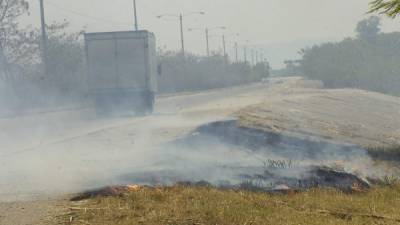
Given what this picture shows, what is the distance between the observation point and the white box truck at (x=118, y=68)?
2036cm

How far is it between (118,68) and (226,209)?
15.5 meters

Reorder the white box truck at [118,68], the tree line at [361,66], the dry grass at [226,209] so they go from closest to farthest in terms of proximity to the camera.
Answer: the dry grass at [226,209] < the white box truck at [118,68] < the tree line at [361,66]

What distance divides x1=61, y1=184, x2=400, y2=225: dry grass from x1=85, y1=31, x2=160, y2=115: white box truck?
1397 centimetres

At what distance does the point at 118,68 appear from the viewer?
20.5 metres

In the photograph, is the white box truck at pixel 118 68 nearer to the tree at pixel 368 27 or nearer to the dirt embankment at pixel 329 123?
the dirt embankment at pixel 329 123

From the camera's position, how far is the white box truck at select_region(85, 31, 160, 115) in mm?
20359

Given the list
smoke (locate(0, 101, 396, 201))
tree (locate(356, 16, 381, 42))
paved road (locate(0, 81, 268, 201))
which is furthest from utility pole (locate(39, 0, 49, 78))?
tree (locate(356, 16, 381, 42))

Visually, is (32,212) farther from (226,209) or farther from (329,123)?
(329,123)

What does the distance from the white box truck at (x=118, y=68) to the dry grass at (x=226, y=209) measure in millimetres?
13967

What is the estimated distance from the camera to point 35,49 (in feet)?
120

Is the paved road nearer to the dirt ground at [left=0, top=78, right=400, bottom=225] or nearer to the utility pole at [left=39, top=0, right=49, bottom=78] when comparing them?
the dirt ground at [left=0, top=78, right=400, bottom=225]

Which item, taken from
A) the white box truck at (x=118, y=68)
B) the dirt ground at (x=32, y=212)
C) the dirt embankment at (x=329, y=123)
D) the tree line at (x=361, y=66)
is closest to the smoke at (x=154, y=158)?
the dirt ground at (x=32, y=212)

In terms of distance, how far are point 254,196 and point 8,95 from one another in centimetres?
3019

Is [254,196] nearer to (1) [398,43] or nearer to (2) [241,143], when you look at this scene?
(2) [241,143]
